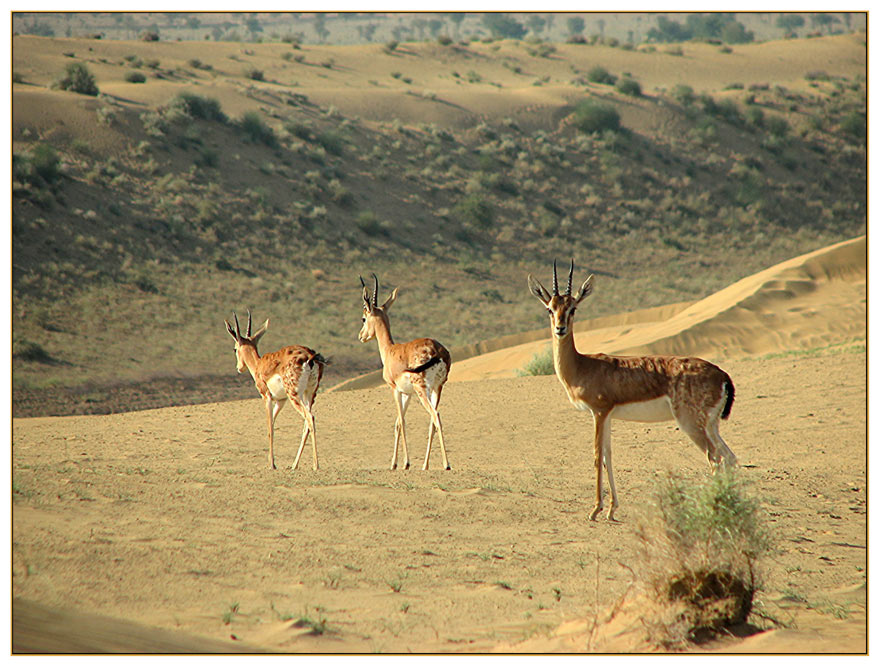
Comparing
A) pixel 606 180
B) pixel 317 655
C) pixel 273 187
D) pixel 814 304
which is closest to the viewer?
pixel 317 655

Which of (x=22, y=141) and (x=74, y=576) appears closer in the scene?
(x=74, y=576)

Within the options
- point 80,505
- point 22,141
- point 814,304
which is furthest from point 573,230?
point 80,505

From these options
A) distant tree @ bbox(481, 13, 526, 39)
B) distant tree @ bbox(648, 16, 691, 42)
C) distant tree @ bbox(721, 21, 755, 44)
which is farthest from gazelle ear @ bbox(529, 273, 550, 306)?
distant tree @ bbox(648, 16, 691, 42)

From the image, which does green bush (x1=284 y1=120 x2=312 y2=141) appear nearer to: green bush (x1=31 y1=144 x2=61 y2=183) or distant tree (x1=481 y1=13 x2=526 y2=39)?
green bush (x1=31 y1=144 x2=61 y2=183)

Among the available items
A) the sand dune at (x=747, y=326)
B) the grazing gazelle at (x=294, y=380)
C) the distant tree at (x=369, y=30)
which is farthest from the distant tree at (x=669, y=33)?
the grazing gazelle at (x=294, y=380)

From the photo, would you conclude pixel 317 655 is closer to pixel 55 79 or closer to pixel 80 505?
pixel 80 505

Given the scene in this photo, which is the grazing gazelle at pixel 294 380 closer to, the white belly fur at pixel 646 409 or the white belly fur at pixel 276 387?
the white belly fur at pixel 276 387

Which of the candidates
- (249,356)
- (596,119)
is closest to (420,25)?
(596,119)

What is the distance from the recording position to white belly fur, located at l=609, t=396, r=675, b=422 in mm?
10336

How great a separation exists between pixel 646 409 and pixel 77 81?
4372 centimetres

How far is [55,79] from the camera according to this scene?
1849 inches

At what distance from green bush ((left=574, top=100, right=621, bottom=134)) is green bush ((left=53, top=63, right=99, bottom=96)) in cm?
2861

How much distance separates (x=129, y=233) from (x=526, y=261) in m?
17.6

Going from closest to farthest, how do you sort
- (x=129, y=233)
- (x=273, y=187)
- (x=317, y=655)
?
1. (x=317, y=655)
2. (x=129, y=233)
3. (x=273, y=187)
